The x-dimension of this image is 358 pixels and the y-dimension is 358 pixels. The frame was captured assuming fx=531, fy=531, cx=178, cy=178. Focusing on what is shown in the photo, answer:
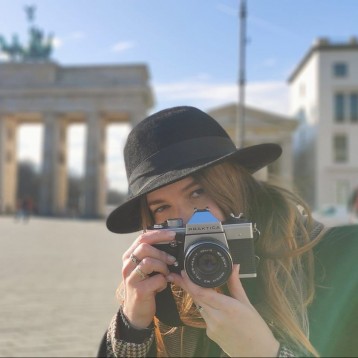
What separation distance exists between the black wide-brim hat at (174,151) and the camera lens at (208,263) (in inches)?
11.5

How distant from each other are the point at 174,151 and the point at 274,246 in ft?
1.38

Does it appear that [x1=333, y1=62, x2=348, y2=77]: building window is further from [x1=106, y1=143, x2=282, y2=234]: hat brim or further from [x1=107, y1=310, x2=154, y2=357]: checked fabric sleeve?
[x1=107, y1=310, x2=154, y2=357]: checked fabric sleeve

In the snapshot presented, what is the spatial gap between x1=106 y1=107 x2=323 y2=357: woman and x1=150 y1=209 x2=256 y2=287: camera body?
0.03 m

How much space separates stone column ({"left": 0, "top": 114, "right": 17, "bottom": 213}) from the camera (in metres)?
53.3

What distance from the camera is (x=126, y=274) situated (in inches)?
64.6

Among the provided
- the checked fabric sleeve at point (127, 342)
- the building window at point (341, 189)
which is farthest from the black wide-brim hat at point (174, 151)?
the building window at point (341, 189)

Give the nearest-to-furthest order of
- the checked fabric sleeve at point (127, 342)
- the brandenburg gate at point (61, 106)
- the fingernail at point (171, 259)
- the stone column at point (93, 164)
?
the fingernail at point (171, 259) → the checked fabric sleeve at point (127, 342) → the brandenburg gate at point (61, 106) → the stone column at point (93, 164)

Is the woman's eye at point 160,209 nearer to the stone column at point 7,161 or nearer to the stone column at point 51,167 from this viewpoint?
the stone column at point 7,161

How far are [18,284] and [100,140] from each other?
47417 millimetres

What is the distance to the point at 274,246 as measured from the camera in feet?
5.24

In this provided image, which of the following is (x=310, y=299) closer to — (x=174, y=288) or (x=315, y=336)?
(x=315, y=336)

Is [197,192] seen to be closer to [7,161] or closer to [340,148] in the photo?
[340,148]

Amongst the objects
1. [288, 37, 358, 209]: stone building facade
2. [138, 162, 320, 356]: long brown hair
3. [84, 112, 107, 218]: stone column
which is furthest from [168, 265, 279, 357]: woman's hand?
[84, 112, 107, 218]: stone column

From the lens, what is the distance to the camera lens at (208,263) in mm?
1277
